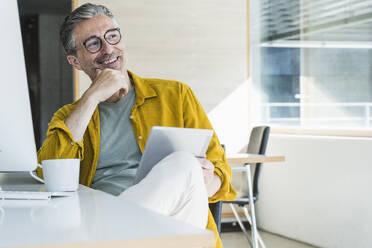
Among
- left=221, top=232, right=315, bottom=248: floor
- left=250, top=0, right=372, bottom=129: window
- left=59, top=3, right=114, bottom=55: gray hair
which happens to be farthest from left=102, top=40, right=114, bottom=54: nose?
left=221, top=232, right=315, bottom=248: floor

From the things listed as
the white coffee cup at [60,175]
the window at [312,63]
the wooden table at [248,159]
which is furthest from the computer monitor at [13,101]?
the window at [312,63]

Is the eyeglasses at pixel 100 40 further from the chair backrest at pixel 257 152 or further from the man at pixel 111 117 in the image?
the chair backrest at pixel 257 152

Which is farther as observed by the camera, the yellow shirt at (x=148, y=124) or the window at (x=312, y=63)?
the window at (x=312, y=63)

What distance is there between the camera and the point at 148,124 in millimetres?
2039

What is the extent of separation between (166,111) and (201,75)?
3358 millimetres

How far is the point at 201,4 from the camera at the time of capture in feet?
17.7

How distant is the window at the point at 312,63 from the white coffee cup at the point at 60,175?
3.09 m

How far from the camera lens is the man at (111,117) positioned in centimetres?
188

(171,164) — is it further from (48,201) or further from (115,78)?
(115,78)

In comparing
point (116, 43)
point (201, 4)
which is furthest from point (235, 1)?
point (116, 43)

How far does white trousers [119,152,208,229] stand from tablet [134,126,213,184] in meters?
0.21

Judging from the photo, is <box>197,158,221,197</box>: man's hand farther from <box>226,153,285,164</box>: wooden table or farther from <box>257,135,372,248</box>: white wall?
<box>257,135,372,248</box>: white wall

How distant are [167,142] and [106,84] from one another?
59 cm

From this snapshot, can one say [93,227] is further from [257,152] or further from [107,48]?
[257,152]
